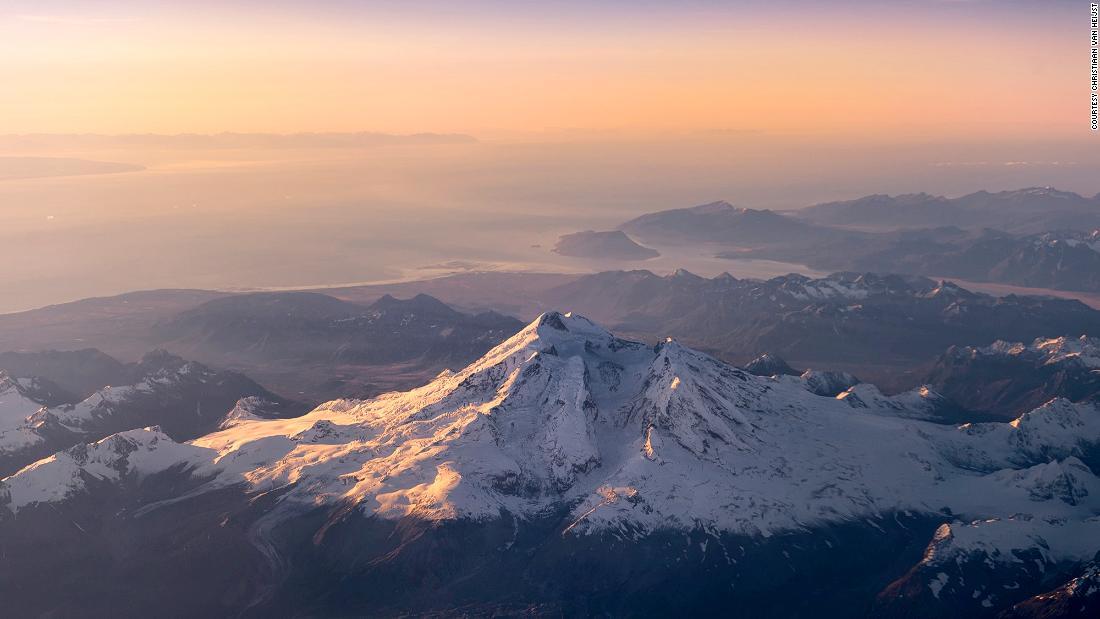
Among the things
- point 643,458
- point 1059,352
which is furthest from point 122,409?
point 1059,352

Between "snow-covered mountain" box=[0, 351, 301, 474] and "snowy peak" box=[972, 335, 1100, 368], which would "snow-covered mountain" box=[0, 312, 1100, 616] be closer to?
"snow-covered mountain" box=[0, 351, 301, 474]

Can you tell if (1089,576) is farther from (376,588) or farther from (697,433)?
(376,588)

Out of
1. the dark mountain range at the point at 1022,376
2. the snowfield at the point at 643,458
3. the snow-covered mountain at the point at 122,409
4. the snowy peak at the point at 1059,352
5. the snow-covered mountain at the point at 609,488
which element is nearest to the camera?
the snow-covered mountain at the point at 609,488

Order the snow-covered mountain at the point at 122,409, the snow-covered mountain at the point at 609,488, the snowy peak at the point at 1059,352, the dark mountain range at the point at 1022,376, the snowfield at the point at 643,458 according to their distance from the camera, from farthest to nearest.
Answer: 1. the snowy peak at the point at 1059,352
2. the dark mountain range at the point at 1022,376
3. the snow-covered mountain at the point at 122,409
4. the snowfield at the point at 643,458
5. the snow-covered mountain at the point at 609,488

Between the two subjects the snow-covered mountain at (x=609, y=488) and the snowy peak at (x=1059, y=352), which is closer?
the snow-covered mountain at (x=609, y=488)

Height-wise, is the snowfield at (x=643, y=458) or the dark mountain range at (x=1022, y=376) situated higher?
the snowfield at (x=643, y=458)

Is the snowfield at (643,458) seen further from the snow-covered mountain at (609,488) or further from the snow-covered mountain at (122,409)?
the snow-covered mountain at (122,409)

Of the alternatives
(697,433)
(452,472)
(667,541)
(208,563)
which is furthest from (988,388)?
(208,563)

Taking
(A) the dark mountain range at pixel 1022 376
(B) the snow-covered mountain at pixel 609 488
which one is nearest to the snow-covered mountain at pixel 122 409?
(B) the snow-covered mountain at pixel 609 488
